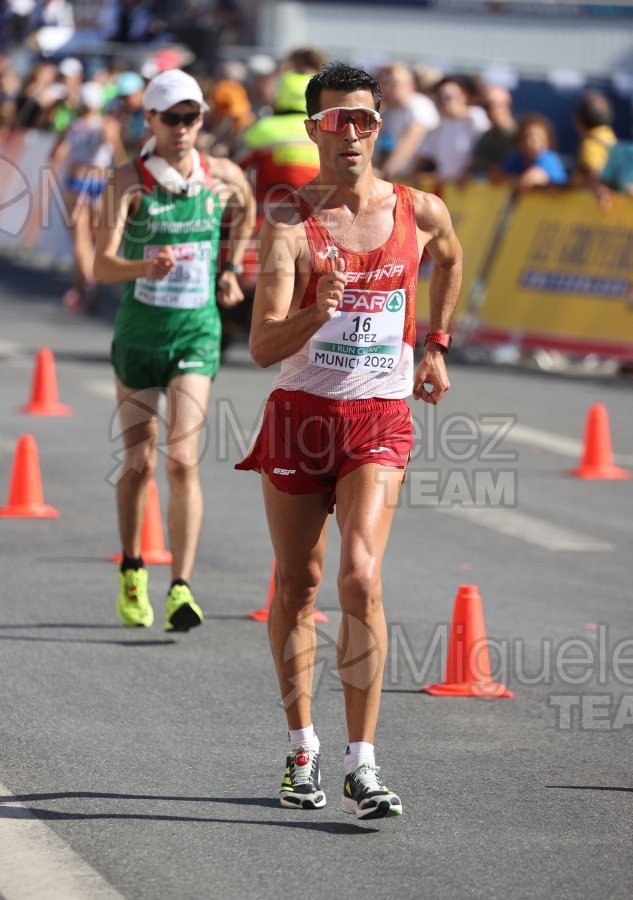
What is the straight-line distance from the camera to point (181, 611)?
25.7 ft

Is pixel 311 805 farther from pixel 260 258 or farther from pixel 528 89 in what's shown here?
pixel 528 89

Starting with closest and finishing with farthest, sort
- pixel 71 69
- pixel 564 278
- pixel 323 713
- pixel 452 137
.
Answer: pixel 323 713 → pixel 564 278 → pixel 452 137 → pixel 71 69

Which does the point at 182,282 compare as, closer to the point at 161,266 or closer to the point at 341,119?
the point at 161,266

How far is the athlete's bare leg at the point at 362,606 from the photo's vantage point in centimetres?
555

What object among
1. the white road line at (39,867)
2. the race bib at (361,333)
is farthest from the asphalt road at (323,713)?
the race bib at (361,333)

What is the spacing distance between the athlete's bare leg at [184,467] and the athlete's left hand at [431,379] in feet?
7.63

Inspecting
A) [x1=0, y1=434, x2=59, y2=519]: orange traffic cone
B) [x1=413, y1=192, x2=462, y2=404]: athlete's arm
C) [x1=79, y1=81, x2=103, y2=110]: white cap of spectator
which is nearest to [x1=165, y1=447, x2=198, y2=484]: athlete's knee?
[x1=413, y1=192, x2=462, y2=404]: athlete's arm

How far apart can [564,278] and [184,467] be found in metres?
9.62

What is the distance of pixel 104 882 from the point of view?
16.3 ft

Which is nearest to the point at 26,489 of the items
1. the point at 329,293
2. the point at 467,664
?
the point at 467,664

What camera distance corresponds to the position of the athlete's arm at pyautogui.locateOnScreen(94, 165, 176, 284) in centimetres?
796

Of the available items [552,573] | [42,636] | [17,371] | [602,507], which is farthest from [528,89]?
[42,636]

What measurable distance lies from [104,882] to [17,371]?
12069 mm

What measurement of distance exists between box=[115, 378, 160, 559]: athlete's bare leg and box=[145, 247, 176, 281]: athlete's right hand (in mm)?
758
